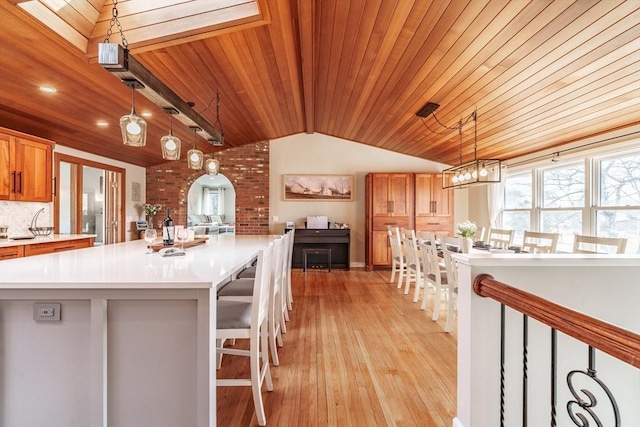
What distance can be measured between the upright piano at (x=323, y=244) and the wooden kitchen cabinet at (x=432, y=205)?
4.89 ft

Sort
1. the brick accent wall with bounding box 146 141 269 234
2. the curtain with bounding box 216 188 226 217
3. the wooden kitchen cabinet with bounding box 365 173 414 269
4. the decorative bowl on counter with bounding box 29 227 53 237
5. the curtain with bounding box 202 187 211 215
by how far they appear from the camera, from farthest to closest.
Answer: the curtain with bounding box 216 188 226 217 < the curtain with bounding box 202 187 211 215 < the brick accent wall with bounding box 146 141 269 234 < the wooden kitchen cabinet with bounding box 365 173 414 269 < the decorative bowl on counter with bounding box 29 227 53 237

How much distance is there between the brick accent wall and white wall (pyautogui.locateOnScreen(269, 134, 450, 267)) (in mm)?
227

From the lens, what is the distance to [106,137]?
14.5ft

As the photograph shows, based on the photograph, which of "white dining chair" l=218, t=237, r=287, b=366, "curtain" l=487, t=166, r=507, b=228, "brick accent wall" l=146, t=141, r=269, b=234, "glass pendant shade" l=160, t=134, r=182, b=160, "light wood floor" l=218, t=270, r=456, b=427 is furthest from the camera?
"brick accent wall" l=146, t=141, r=269, b=234

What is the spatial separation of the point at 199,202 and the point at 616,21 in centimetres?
1106

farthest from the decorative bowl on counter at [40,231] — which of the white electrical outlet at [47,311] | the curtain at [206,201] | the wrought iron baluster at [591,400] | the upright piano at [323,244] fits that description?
the curtain at [206,201]

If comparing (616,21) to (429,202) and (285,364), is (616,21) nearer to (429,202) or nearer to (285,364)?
(285,364)

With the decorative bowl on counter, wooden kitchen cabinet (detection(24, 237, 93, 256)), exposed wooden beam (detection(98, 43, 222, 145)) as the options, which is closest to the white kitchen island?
exposed wooden beam (detection(98, 43, 222, 145))

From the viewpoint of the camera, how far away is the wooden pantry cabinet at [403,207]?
6340mm

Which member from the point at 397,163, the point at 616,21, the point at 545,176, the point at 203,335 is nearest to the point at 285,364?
the point at 203,335

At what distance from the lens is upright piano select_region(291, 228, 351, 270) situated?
253 inches

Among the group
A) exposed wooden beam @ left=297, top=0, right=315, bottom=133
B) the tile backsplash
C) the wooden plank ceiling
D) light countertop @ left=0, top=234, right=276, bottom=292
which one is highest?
exposed wooden beam @ left=297, top=0, right=315, bottom=133

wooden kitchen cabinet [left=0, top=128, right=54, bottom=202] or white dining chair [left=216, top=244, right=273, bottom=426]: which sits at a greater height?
wooden kitchen cabinet [left=0, top=128, right=54, bottom=202]

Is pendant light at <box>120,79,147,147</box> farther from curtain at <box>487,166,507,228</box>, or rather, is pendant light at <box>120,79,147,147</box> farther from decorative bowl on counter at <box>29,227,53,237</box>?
curtain at <box>487,166,507,228</box>
